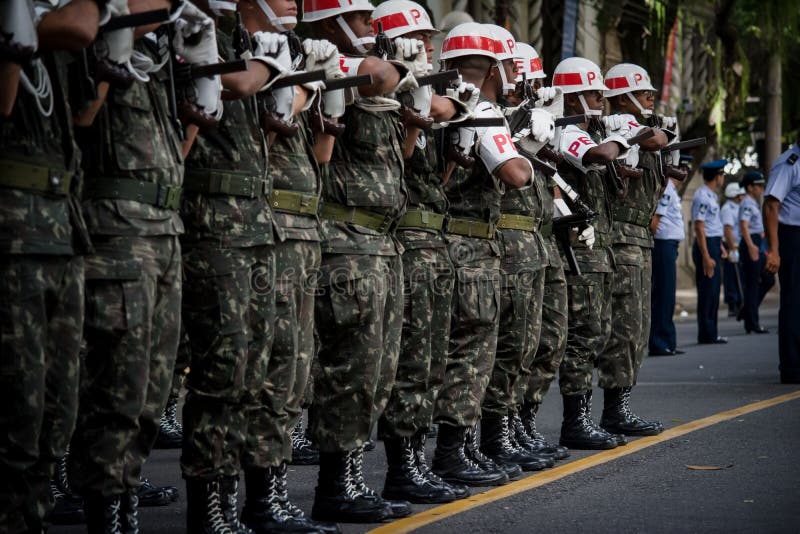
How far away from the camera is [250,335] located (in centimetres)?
542

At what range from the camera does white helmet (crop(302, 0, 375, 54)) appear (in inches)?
248

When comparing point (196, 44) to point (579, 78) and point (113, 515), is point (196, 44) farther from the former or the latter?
point (579, 78)

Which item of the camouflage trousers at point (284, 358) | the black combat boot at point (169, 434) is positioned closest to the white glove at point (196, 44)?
the camouflage trousers at point (284, 358)

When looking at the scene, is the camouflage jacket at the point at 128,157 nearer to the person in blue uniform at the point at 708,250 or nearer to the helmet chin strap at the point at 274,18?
the helmet chin strap at the point at 274,18

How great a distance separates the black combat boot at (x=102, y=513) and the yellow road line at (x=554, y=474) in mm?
1276

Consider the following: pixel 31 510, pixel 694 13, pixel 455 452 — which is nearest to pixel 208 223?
pixel 31 510

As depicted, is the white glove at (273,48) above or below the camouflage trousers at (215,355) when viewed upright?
above

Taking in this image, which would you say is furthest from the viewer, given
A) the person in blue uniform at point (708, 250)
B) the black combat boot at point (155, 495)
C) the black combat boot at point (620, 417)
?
the person in blue uniform at point (708, 250)

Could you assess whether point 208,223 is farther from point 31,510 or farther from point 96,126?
point 31,510

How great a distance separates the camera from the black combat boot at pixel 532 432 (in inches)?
315

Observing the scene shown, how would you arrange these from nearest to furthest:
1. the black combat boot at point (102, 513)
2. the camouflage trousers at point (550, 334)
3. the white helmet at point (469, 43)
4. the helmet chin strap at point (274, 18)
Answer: the black combat boot at point (102, 513)
the helmet chin strap at point (274, 18)
the white helmet at point (469, 43)
the camouflage trousers at point (550, 334)

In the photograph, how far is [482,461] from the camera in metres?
7.39

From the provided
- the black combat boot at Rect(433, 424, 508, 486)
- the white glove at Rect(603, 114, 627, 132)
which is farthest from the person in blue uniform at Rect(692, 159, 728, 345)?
the black combat boot at Rect(433, 424, 508, 486)

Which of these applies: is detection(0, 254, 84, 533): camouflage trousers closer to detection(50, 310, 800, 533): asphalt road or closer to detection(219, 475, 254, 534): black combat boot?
detection(219, 475, 254, 534): black combat boot
